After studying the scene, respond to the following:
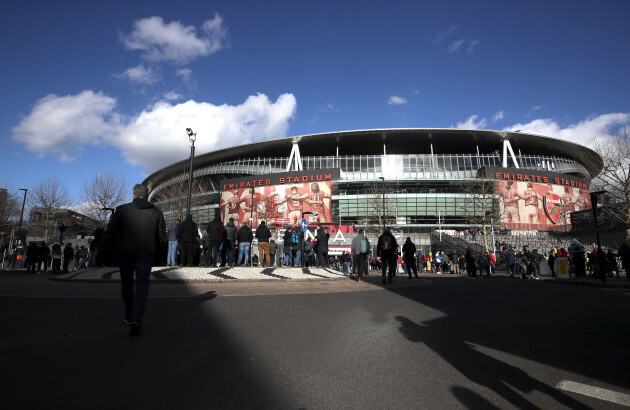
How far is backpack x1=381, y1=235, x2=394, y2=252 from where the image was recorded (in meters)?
10.8

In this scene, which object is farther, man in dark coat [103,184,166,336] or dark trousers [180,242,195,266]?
dark trousers [180,242,195,266]

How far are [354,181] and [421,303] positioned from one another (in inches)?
1941

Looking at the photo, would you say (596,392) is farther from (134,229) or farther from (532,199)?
(532,199)

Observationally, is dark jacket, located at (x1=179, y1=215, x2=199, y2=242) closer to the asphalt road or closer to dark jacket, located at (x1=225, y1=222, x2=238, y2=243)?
dark jacket, located at (x1=225, y1=222, x2=238, y2=243)

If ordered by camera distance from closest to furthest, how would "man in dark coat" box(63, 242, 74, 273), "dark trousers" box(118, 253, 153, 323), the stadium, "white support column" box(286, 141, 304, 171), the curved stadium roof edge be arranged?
"dark trousers" box(118, 253, 153, 323) → "man in dark coat" box(63, 242, 74, 273) → the stadium → the curved stadium roof edge → "white support column" box(286, 141, 304, 171)

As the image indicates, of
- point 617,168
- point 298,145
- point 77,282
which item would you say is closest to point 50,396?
point 77,282

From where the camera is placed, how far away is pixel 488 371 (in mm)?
2586

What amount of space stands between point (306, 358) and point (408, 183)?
56.2m

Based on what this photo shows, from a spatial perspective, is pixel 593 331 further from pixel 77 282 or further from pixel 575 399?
pixel 77 282

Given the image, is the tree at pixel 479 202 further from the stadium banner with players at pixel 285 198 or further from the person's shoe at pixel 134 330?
the person's shoe at pixel 134 330

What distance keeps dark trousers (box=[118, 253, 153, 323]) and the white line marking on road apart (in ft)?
12.4

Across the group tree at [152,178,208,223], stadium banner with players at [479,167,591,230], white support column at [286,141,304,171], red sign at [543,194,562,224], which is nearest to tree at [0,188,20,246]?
tree at [152,178,208,223]

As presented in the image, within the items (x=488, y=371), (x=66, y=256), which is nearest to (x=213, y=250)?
(x=66, y=256)

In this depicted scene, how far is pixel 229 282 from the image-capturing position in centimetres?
936
